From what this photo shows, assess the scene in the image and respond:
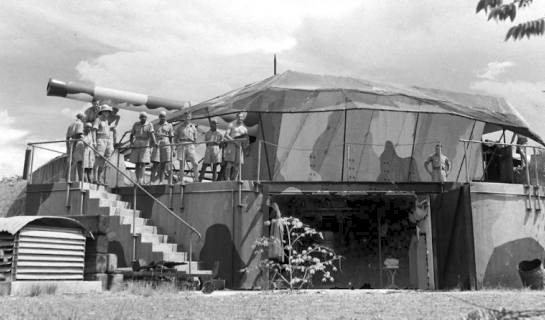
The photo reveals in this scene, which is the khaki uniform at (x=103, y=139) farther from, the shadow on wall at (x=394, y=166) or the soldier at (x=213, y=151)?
the shadow on wall at (x=394, y=166)

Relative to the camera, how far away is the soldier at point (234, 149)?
46.6 feet

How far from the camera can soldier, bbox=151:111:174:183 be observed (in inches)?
599

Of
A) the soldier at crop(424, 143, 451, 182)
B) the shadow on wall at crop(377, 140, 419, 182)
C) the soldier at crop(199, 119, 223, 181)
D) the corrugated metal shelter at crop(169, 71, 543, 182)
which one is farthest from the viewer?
the shadow on wall at crop(377, 140, 419, 182)

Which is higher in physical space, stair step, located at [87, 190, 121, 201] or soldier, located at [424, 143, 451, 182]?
soldier, located at [424, 143, 451, 182]

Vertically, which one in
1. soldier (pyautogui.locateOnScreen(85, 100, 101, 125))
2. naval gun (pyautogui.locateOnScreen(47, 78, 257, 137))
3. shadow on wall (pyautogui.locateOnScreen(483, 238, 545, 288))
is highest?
naval gun (pyautogui.locateOnScreen(47, 78, 257, 137))

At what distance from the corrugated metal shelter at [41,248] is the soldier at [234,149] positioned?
13.9 feet

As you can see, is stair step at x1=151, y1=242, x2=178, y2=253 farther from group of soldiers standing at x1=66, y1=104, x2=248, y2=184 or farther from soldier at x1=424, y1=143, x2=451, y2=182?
soldier at x1=424, y1=143, x2=451, y2=182

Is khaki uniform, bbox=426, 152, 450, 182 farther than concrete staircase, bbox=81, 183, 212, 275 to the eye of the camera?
Yes

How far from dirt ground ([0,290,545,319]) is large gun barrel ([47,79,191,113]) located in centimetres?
1124

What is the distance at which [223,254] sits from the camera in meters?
13.6

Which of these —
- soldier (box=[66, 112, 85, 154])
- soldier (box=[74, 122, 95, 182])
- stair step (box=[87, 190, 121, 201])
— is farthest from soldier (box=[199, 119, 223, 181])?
soldier (box=[66, 112, 85, 154])

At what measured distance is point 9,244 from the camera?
9.92 meters

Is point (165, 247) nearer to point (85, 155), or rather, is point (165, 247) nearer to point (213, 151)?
point (213, 151)

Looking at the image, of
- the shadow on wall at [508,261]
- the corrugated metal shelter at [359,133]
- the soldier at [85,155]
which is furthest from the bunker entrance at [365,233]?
the soldier at [85,155]
